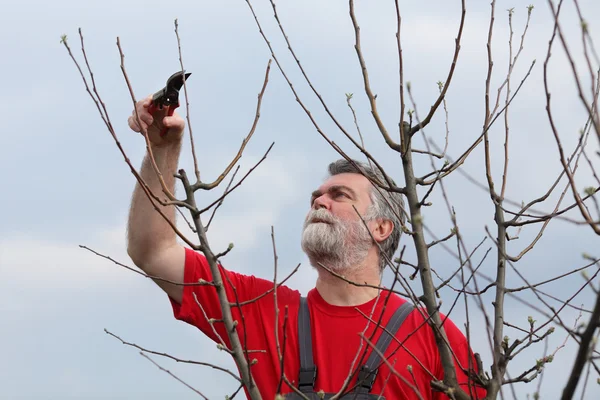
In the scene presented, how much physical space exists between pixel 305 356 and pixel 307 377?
0.14 m

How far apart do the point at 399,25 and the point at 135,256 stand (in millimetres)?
2598

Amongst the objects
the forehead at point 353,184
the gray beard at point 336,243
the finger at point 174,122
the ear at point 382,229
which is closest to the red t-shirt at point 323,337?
the gray beard at point 336,243

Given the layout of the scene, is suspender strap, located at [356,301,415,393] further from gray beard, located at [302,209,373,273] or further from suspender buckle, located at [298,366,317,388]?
gray beard, located at [302,209,373,273]

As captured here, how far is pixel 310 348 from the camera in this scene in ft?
13.6

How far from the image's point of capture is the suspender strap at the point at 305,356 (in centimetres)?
398

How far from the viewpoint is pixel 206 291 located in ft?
14.9

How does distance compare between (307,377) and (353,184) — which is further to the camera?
(353,184)

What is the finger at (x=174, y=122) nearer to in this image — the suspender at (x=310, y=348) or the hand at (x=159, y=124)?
the hand at (x=159, y=124)

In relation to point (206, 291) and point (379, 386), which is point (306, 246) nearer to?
point (206, 291)

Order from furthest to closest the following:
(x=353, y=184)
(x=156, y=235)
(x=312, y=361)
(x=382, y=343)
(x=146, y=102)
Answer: (x=353, y=184) < (x=156, y=235) < (x=312, y=361) < (x=382, y=343) < (x=146, y=102)

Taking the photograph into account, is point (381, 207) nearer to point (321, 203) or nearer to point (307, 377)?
point (321, 203)

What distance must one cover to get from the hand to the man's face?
1131mm

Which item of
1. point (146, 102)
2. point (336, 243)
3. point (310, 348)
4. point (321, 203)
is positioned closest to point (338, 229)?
point (336, 243)

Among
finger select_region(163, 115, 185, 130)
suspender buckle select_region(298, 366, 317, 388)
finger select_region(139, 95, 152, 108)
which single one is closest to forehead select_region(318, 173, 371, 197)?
finger select_region(163, 115, 185, 130)
